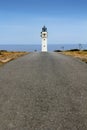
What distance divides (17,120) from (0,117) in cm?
56

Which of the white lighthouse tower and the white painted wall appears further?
the white lighthouse tower

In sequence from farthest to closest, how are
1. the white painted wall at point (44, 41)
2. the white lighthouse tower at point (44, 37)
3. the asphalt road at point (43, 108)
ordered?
the white lighthouse tower at point (44, 37), the white painted wall at point (44, 41), the asphalt road at point (43, 108)

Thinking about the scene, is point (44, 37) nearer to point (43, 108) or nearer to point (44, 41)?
point (44, 41)

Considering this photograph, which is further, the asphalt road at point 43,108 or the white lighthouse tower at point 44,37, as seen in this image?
the white lighthouse tower at point 44,37

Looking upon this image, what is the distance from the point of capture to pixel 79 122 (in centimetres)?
680

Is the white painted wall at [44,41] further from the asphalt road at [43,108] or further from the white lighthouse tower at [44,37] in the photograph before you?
the asphalt road at [43,108]

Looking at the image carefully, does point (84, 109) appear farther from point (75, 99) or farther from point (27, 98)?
point (27, 98)

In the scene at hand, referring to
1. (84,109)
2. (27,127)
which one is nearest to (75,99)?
(84,109)

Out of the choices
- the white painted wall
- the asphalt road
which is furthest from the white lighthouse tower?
the asphalt road

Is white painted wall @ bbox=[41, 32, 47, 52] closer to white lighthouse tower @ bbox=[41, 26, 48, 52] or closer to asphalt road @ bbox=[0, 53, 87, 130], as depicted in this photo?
white lighthouse tower @ bbox=[41, 26, 48, 52]

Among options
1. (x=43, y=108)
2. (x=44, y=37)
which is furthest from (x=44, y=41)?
(x=43, y=108)

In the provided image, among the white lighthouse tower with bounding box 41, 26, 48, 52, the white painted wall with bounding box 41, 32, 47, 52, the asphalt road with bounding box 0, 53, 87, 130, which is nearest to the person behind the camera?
the asphalt road with bounding box 0, 53, 87, 130

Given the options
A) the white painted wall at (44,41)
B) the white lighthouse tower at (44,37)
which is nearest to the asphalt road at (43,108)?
the white painted wall at (44,41)

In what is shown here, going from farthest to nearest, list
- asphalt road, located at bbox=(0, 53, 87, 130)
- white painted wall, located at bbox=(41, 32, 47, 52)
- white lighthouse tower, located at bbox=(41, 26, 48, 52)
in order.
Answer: white lighthouse tower, located at bbox=(41, 26, 48, 52)
white painted wall, located at bbox=(41, 32, 47, 52)
asphalt road, located at bbox=(0, 53, 87, 130)
